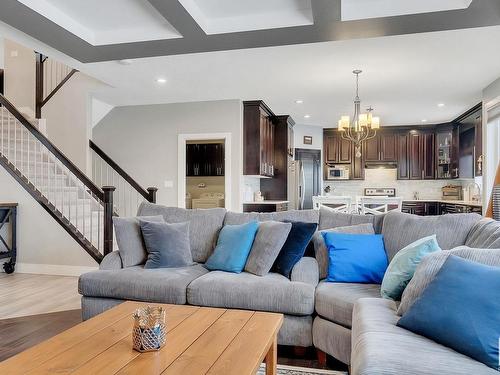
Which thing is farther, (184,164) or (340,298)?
(184,164)

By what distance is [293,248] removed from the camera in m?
2.90

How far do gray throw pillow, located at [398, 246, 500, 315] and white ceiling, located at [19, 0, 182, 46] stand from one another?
3009 millimetres

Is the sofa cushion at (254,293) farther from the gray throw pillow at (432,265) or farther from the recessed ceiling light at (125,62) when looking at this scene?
the recessed ceiling light at (125,62)

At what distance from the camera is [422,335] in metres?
1.66

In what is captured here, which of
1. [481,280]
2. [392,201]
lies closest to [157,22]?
[481,280]

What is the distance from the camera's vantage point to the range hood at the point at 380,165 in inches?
338

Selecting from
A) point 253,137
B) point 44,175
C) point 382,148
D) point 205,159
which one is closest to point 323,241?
point 253,137

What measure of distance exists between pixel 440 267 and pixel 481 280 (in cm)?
Result: 25

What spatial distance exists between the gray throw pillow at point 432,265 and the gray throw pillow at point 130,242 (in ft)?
7.07

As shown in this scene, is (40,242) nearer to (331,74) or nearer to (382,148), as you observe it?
(331,74)

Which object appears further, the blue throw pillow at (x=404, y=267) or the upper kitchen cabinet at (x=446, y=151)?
the upper kitchen cabinet at (x=446, y=151)

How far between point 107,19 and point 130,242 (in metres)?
2.18

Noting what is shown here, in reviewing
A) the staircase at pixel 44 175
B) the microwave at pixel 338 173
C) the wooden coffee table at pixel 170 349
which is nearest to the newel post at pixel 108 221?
the staircase at pixel 44 175

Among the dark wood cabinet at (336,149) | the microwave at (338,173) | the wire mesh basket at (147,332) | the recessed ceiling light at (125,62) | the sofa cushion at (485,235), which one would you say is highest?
the recessed ceiling light at (125,62)
